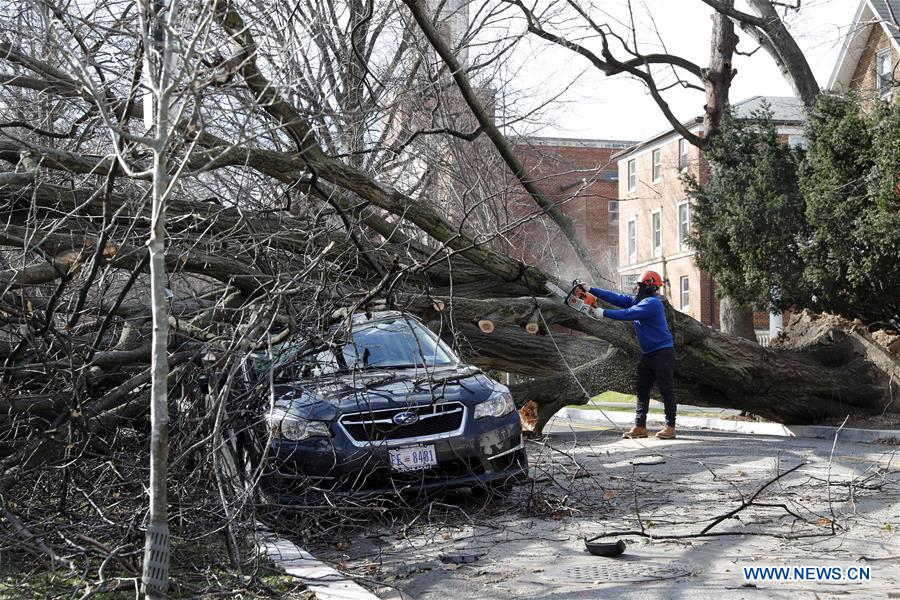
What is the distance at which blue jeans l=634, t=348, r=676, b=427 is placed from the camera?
12.5 metres

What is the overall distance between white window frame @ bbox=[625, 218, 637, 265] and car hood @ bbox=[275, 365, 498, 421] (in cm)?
4739

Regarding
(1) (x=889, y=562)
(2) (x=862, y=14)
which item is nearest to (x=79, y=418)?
(1) (x=889, y=562)

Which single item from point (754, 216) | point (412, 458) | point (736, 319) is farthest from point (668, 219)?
point (412, 458)

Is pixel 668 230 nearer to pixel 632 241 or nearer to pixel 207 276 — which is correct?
pixel 632 241

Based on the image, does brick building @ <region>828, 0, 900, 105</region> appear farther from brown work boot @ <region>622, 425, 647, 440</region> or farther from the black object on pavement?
the black object on pavement

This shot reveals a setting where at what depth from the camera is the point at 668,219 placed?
50.6 meters

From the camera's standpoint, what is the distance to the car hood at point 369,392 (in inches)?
302

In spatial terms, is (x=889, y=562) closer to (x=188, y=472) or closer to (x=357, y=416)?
(x=357, y=416)

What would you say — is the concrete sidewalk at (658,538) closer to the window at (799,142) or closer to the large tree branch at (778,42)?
the large tree branch at (778,42)

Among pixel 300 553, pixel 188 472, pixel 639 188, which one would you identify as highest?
pixel 639 188

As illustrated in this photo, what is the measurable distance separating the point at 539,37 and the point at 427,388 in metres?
11.2

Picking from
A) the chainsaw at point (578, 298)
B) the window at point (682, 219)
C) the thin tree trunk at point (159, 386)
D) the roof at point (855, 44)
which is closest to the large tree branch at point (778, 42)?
the chainsaw at point (578, 298)

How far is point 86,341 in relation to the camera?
7.67m

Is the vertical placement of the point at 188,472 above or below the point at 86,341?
below
